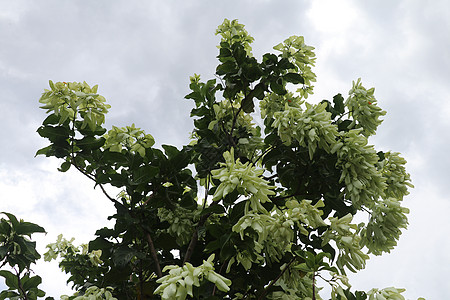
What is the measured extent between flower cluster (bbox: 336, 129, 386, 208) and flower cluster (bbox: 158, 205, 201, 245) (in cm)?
101

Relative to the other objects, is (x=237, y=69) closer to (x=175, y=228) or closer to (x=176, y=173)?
(x=176, y=173)

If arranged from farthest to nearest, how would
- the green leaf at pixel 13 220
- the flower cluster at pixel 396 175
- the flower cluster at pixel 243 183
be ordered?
the flower cluster at pixel 396 175
the green leaf at pixel 13 220
the flower cluster at pixel 243 183

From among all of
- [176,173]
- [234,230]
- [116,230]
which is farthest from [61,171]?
[234,230]

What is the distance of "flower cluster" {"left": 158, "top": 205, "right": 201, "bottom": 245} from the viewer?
271 cm

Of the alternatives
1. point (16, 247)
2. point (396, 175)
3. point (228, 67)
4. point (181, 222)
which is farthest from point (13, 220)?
point (396, 175)

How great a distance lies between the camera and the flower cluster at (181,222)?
8.88ft

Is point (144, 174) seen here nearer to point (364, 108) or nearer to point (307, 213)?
point (307, 213)

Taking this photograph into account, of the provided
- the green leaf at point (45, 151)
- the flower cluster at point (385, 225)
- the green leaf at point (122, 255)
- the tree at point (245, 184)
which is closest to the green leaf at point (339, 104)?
the tree at point (245, 184)

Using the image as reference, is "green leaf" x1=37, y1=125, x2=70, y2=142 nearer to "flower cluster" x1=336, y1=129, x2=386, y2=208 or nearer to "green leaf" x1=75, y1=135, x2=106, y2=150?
"green leaf" x1=75, y1=135, x2=106, y2=150

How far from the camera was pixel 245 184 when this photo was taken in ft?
6.32

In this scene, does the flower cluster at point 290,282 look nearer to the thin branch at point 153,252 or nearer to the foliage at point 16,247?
the thin branch at point 153,252

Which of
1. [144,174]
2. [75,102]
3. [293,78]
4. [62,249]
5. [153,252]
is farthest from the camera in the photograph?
[62,249]

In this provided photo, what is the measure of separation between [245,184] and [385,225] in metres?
1.17

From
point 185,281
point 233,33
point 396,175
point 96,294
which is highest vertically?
point 233,33
